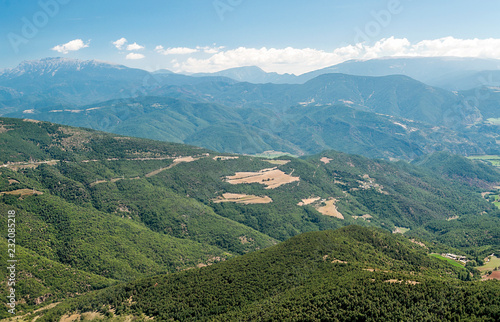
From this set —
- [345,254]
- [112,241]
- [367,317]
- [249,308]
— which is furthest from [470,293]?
[112,241]

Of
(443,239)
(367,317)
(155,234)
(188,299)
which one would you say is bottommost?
(443,239)

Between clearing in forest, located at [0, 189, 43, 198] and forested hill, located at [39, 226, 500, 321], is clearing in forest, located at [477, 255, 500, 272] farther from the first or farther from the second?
clearing in forest, located at [0, 189, 43, 198]

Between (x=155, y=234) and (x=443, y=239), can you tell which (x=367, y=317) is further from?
(x=443, y=239)

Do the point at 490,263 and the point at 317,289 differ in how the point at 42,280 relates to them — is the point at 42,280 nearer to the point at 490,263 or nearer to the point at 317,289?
the point at 317,289

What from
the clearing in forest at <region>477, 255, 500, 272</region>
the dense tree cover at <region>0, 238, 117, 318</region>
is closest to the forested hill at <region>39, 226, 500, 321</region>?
the dense tree cover at <region>0, 238, 117, 318</region>

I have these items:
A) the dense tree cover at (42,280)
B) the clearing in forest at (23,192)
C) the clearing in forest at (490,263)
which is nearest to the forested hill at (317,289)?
the dense tree cover at (42,280)

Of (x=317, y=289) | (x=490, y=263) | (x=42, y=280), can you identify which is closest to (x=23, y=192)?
(x=42, y=280)

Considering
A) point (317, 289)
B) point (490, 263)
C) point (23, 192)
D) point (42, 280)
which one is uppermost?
point (23, 192)

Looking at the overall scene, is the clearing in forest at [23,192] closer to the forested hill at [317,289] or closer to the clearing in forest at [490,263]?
the forested hill at [317,289]

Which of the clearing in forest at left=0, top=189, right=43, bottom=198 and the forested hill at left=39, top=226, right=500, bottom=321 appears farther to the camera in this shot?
the clearing in forest at left=0, top=189, right=43, bottom=198
